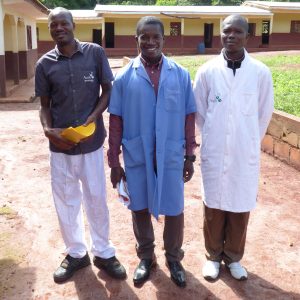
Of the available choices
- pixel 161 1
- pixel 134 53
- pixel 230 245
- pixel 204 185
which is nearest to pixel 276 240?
pixel 230 245

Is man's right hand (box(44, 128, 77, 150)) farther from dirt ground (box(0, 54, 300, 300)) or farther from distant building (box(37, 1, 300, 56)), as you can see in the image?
distant building (box(37, 1, 300, 56))

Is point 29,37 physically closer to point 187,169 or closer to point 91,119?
point 91,119

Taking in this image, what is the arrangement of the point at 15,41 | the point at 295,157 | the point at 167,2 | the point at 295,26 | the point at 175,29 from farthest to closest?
1. the point at 167,2
2. the point at 295,26
3. the point at 175,29
4. the point at 15,41
5. the point at 295,157

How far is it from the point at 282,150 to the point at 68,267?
391 cm

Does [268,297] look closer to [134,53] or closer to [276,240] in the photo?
[276,240]

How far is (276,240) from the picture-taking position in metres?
3.87

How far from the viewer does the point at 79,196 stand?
10.5ft

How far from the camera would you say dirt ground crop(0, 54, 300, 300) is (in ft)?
10.1

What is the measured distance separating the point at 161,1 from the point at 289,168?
41.2 m

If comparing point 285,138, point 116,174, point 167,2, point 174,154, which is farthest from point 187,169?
point 167,2

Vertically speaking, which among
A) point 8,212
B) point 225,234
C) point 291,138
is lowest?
point 8,212

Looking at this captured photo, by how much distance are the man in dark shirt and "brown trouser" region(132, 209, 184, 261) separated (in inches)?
9.4

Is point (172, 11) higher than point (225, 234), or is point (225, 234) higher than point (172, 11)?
point (172, 11)

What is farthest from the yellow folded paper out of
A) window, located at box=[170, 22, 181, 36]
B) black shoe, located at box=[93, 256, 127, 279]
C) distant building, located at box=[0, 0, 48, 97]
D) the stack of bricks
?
window, located at box=[170, 22, 181, 36]
